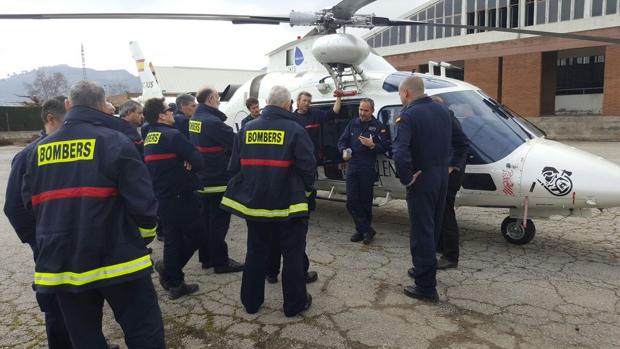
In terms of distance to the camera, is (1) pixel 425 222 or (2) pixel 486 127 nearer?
(1) pixel 425 222

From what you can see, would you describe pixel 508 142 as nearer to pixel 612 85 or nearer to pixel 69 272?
pixel 69 272

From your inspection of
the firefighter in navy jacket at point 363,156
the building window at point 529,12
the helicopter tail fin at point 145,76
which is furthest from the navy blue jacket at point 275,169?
the building window at point 529,12

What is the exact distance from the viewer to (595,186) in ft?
14.7

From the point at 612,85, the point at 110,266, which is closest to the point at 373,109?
the point at 110,266

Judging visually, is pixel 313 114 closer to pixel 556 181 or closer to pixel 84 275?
pixel 556 181

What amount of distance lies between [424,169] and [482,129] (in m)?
1.62

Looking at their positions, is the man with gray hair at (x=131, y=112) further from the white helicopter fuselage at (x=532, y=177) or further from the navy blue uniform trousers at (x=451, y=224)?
the navy blue uniform trousers at (x=451, y=224)

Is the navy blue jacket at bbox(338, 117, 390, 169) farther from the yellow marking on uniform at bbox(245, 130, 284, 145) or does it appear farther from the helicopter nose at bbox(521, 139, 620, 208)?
the yellow marking on uniform at bbox(245, 130, 284, 145)

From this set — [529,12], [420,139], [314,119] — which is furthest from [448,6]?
[420,139]

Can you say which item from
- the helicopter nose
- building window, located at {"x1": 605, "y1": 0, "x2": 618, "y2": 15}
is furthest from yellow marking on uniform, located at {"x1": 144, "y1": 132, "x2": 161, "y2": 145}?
building window, located at {"x1": 605, "y1": 0, "x2": 618, "y2": 15}

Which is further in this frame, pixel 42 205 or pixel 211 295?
pixel 211 295

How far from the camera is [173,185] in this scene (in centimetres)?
401

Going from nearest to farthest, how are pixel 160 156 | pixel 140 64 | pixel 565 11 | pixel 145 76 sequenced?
pixel 160 156 → pixel 145 76 → pixel 140 64 → pixel 565 11

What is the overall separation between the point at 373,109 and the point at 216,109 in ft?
6.36
